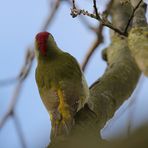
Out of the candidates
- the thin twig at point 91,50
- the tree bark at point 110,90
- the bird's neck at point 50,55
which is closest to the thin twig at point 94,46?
the thin twig at point 91,50

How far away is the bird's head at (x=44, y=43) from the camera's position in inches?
111

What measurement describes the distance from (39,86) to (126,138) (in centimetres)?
247

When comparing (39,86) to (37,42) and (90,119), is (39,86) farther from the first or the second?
(90,119)

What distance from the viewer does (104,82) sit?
7.77 feet

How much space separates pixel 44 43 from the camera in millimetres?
2904

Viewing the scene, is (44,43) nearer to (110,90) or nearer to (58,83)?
(58,83)

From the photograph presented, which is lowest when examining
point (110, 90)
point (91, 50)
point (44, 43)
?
point (110, 90)

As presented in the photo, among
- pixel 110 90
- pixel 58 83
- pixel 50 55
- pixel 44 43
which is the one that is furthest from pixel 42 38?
pixel 110 90

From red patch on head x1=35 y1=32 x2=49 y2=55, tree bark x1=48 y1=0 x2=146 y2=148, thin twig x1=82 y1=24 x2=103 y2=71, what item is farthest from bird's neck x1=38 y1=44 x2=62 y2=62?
tree bark x1=48 y1=0 x2=146 y2=148

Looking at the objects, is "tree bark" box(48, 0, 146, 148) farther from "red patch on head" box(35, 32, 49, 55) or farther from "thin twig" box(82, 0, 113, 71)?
"red patch on head" box(35, 32, 49, 55)

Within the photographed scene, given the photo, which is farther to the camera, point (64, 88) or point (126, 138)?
point (64, 88)

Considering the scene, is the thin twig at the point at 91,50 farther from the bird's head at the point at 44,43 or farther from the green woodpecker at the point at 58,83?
the bird's head at the point at 44,43

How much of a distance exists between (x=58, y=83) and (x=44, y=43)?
15.2 inches

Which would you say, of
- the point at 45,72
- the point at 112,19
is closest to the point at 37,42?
the point at 45,72
